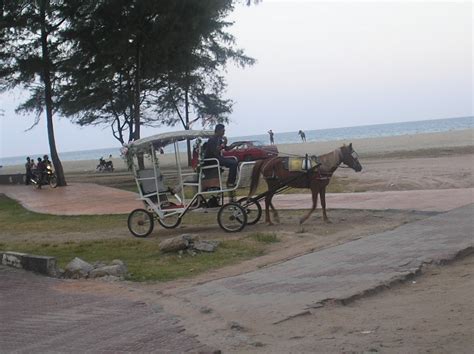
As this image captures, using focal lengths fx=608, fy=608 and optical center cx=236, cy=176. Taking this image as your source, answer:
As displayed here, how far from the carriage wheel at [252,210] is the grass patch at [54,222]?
10.6ft

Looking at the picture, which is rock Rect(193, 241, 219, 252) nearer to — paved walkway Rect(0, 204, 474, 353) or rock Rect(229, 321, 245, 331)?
paved walkway Rect(0, 204, 474, 353)

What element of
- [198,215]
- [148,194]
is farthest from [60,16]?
[148,194]

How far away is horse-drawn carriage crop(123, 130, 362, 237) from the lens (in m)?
12.7

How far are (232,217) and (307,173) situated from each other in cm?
191

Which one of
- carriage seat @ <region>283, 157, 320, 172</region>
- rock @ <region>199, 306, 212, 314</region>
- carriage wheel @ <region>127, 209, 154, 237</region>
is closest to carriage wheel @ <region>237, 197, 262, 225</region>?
carriage seat @ <region>283, 157, 320, 172</region>

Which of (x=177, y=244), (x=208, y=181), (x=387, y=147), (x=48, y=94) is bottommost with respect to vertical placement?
(x=177, y=244)

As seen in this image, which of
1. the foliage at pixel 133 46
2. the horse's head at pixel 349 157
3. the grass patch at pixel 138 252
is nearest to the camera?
the grass patch at pixel 138 252

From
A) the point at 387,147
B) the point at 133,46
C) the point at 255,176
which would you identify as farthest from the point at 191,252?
the point at 387,147

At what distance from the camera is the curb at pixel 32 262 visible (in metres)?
9.42

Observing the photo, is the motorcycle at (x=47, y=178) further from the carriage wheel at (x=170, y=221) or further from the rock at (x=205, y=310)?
the rock at (x=205, y=310)

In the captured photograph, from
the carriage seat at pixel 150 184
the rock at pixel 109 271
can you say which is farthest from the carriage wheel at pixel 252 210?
the rock at pixel 109 271

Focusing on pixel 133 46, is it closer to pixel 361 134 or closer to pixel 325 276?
pixel 325 276

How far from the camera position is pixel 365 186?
68.6 feet

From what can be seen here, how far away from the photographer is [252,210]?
15.1 m
